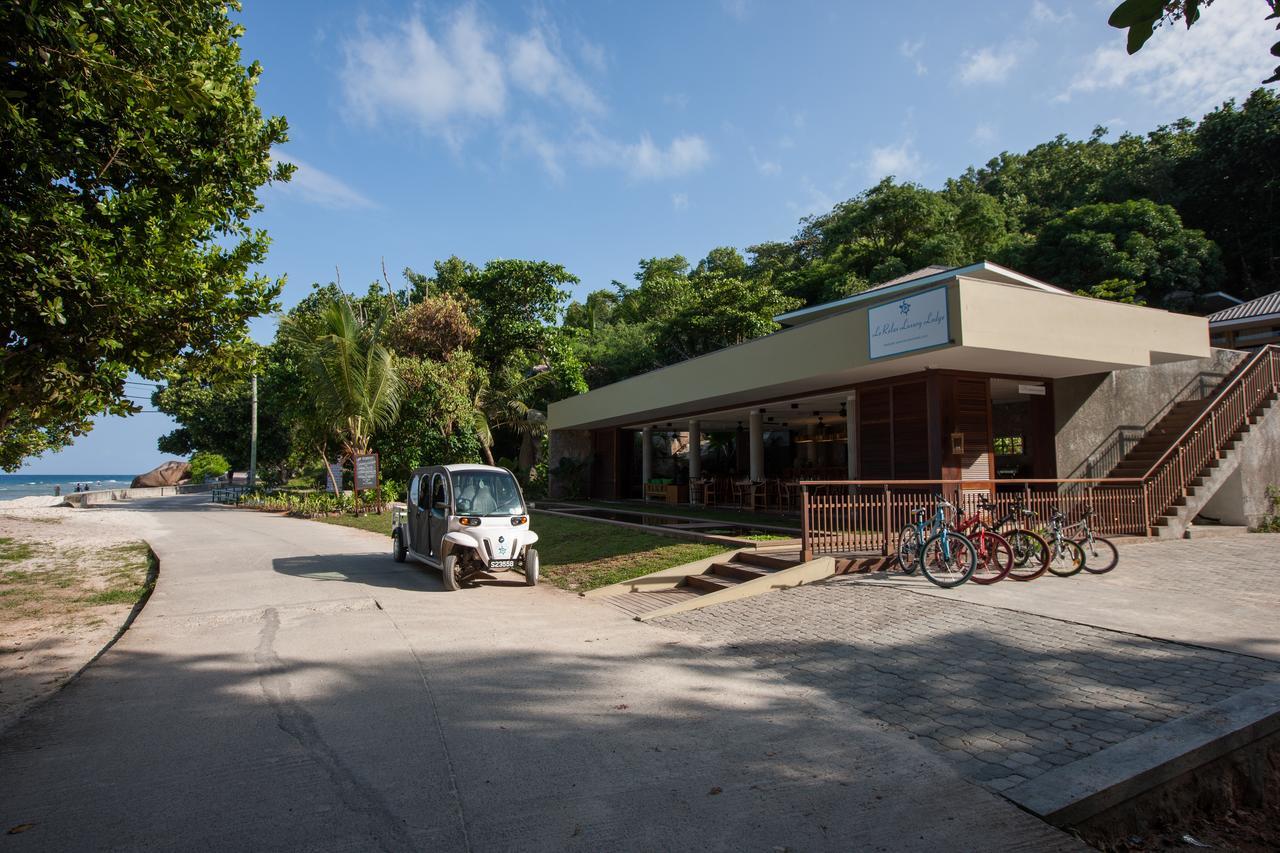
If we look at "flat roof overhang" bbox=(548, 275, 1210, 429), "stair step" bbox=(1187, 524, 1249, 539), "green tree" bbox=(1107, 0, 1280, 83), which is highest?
"flat roof overhang" bbox=(548, 275, 1210, 429)

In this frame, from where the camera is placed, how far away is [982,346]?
11234 millimetres

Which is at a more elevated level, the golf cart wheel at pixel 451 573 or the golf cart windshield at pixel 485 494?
the golf cart windshield at pixel 485 494

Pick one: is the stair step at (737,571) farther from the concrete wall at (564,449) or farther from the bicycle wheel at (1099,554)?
the concrete wall at (564,449)

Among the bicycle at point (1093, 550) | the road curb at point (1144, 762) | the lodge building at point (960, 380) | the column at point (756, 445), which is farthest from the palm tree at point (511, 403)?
the road curb at point (1144, 762)

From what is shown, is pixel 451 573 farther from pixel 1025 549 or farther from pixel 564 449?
pixel 564 449

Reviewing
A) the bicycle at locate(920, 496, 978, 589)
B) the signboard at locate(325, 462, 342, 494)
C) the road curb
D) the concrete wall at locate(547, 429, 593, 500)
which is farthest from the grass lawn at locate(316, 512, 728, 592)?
the signboard at locate(325, 462, 342, 494)

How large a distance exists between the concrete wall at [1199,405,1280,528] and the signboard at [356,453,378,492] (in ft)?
74.3

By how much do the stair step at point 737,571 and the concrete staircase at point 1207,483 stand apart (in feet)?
25.6

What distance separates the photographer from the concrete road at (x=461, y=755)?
11.4ft

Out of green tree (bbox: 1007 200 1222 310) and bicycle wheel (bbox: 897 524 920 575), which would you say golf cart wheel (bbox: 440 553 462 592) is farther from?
green tree (bbox: 1007 200 1222 310)

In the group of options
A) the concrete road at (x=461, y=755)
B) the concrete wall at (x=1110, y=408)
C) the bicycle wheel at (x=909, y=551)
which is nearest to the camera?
the concrete road at (x=461, y=755)

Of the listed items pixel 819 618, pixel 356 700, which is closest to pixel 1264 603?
pixel 819 618

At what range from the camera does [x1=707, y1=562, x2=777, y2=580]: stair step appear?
33.6 feet

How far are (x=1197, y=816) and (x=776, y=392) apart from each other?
13200 millimetres
